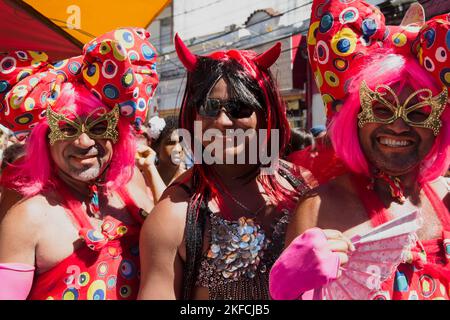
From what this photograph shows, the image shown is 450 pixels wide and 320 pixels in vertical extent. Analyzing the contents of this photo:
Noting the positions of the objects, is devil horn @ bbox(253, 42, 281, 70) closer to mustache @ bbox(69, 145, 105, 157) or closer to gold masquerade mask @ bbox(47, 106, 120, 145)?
gold masquerade mask @ bbox(47, 106, 120, 145)

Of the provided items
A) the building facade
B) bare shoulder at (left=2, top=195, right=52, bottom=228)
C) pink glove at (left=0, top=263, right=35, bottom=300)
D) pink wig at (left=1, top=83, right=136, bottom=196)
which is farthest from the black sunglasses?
the building facade

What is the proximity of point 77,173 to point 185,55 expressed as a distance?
720 millimetres

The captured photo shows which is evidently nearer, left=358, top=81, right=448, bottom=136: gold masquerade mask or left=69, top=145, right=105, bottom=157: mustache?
left=358, top=81, right=448, bottom=136: gold masquerade mask

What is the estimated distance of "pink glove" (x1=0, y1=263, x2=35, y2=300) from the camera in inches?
76.0

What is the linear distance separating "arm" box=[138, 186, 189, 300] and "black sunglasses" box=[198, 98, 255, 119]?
1.37 feet

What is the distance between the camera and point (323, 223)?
1803 millimetres

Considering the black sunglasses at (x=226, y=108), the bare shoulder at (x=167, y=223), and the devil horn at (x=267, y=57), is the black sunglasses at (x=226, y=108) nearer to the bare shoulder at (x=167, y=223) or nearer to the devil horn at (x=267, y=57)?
the devil horn at (x=267, y=57)

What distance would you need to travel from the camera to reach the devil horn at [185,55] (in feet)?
6.84

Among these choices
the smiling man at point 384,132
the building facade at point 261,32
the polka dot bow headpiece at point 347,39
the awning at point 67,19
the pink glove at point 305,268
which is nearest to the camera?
→ the pink glove at point 305,268

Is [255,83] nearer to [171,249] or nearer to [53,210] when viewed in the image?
[171,249]

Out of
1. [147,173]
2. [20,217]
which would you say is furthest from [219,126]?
[147,173]

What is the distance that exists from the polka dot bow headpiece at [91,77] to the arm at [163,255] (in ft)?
2.19

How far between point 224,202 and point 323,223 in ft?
1.51

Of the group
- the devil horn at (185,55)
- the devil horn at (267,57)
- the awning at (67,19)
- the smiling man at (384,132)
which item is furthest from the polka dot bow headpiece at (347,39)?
the awning at (67,19)
